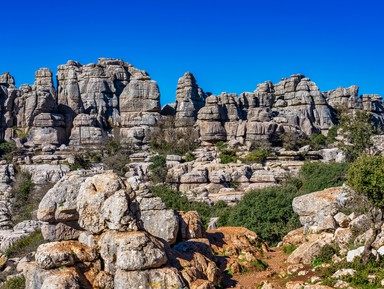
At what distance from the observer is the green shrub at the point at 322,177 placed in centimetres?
2844

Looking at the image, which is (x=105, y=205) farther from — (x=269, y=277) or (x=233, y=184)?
(x=233, y=184)

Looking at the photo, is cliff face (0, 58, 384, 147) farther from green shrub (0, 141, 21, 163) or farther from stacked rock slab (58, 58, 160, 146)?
green shrub (0, 141, 21, 163)

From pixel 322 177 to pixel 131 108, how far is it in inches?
1262

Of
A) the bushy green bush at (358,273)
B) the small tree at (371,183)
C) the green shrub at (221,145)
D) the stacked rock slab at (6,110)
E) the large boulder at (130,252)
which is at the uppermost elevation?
the stacked rock slab at (6,110)

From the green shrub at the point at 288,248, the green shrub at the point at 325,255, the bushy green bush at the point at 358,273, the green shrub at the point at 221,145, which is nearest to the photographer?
the bushy green bush at the point at 358,273

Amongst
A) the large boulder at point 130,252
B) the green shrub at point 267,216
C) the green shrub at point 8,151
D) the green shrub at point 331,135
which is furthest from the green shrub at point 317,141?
the large boulder at point 130,252

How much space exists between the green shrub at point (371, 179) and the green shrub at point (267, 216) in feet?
29.6

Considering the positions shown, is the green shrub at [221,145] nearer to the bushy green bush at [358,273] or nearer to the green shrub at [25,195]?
the green shrub at [25,195]

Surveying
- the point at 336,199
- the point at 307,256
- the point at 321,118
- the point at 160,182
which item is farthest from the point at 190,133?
the point at 307,256

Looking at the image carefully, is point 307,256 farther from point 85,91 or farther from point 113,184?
point 85,91

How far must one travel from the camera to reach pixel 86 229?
1041 cm

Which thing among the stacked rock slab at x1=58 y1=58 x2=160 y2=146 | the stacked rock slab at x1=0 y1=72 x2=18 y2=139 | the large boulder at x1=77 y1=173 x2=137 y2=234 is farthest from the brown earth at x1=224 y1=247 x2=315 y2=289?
the stacked rock slab at x1=0 y1=72 x2=18 y2=139

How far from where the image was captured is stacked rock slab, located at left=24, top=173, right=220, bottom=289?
30.5ft

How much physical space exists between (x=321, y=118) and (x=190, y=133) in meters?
20.6
